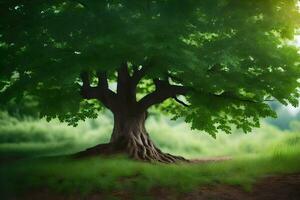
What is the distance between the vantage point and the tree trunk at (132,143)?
1614 cm

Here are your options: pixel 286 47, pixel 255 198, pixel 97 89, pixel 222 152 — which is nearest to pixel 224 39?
pixel 286 47

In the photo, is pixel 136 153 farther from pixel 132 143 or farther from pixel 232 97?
pixel 232 97

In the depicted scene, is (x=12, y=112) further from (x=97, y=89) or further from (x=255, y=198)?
(x=255, y=198)

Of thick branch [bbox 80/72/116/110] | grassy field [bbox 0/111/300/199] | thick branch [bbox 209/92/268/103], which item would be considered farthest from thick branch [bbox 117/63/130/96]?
thick branch [bbox 209/92/268/103]

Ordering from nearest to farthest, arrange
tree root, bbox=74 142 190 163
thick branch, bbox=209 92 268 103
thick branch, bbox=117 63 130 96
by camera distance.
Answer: thick branch, bbox=209 92 268 103, tree root, bbox=74 142 190 163, thick branch, bbox=117 63 130 96

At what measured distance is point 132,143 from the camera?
645 inches

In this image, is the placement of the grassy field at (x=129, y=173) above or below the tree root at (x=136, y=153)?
below

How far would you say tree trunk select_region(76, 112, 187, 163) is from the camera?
16.1m

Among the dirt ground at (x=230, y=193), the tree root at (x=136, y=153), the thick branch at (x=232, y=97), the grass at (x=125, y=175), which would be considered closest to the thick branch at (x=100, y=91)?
the tree root at (x=136, y=153)

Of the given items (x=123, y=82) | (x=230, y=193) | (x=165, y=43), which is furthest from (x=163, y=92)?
(x=230, y=193)

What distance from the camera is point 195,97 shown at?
49.5 feet

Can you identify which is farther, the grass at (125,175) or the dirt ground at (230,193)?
the grass at (125,175)

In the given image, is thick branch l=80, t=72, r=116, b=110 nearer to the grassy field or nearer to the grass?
the grassy field

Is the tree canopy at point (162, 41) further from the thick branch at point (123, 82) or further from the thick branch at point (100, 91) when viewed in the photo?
the thick branch at point (123, 82)
